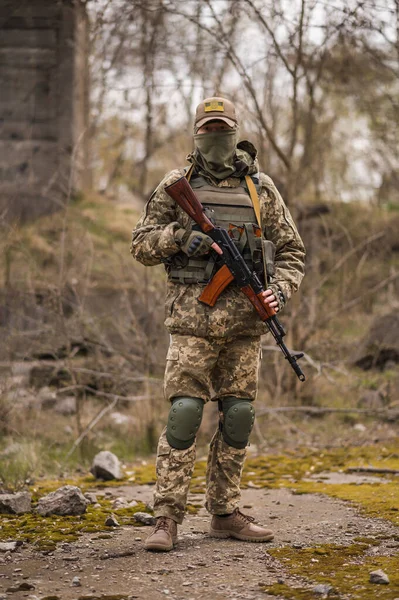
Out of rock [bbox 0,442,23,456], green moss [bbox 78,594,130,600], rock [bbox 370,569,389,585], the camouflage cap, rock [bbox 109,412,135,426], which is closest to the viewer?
green moss [bbox 78,594,130,600]

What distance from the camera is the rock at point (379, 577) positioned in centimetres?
308

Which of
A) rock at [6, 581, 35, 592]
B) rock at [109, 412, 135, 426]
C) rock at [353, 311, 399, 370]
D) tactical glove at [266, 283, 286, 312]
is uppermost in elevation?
tactical glove at [266, 283, 286, 312]

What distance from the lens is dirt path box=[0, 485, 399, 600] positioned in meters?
3.03

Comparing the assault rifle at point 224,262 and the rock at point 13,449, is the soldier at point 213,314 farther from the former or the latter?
the rock at point 13,449

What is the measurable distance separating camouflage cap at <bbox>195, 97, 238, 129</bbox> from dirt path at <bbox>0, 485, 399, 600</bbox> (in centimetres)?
191

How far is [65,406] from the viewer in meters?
7.86

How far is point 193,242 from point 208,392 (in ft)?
2.35

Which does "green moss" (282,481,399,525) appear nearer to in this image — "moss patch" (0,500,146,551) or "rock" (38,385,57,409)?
"moss patch" (0,500,146,551)

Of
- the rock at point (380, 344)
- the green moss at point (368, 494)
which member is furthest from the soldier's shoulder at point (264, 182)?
the rock at point (380, 344)

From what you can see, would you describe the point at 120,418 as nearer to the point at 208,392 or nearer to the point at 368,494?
the point at 368,494

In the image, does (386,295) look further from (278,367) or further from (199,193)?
(199,193)

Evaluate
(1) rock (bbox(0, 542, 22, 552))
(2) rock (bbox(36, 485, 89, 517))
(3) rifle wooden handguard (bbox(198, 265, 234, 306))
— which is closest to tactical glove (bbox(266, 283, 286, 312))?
(3) rifle wooden handguard (bbox(198, 265, 234, 306))

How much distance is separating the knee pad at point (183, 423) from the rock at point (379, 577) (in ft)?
3.37

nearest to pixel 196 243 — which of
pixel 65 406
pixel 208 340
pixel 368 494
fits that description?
pixel 208 340
